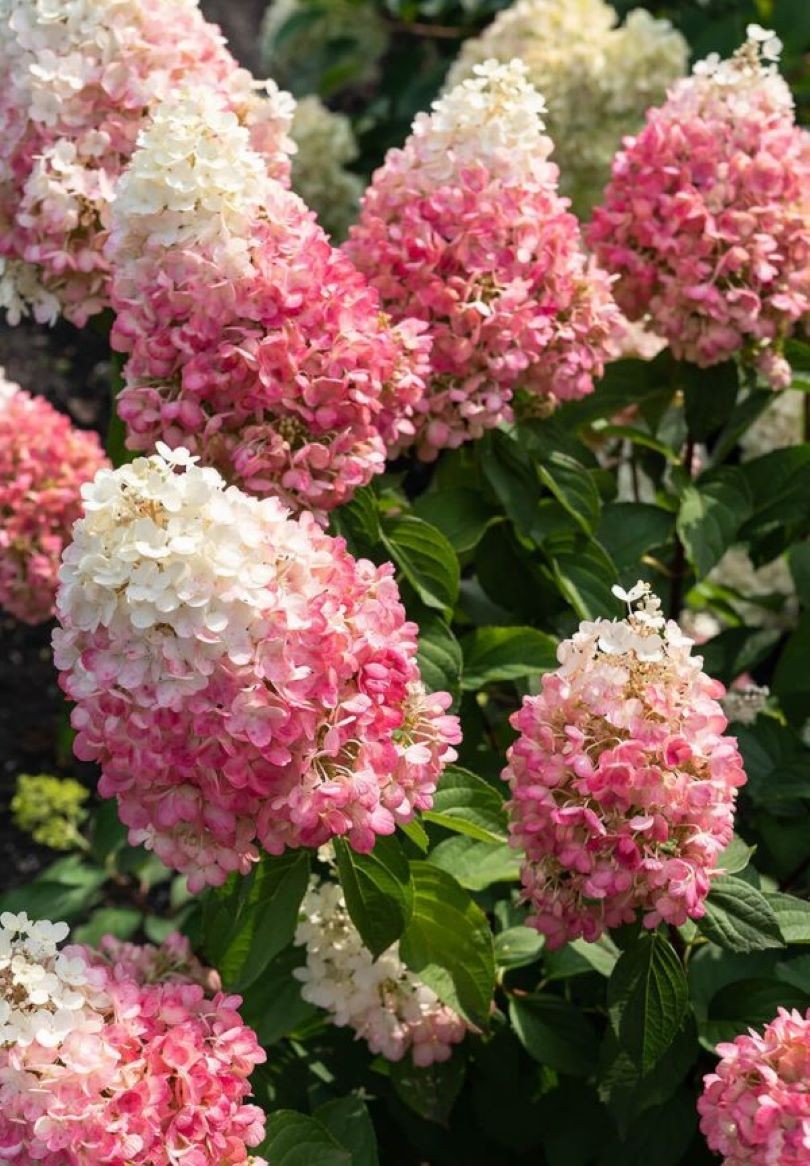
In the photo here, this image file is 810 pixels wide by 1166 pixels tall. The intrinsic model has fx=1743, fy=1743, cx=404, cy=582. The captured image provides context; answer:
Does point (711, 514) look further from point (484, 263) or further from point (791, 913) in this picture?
point (791, 913)

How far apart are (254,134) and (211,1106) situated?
1.05m

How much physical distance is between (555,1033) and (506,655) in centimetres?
41

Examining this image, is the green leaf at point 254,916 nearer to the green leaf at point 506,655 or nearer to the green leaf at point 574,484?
the green leaf at point 506,655

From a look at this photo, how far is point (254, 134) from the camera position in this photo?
190 centimetres

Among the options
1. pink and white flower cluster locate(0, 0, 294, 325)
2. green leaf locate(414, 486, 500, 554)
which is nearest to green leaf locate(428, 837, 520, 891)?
green leaf locate(414, 486, 500, 554)

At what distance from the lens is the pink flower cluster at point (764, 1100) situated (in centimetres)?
130

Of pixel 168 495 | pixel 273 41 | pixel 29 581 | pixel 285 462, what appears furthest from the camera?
pixel 273 41

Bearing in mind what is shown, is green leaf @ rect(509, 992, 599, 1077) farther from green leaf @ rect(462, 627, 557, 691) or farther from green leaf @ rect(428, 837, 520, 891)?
green leaf @ rect(462, 627, 557, 691)

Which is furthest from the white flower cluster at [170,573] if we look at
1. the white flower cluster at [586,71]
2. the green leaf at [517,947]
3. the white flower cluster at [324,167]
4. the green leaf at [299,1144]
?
the white flower cluster at [324,167]

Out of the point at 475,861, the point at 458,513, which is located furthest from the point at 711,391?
the point at 475,861

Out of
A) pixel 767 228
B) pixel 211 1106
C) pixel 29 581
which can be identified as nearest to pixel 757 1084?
pixel 211 1106

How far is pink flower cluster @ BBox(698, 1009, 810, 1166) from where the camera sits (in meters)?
1.30

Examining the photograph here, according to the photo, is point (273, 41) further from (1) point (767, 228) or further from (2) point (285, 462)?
(2) point (285, 462)

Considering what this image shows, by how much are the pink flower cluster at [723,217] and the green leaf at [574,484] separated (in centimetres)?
19
